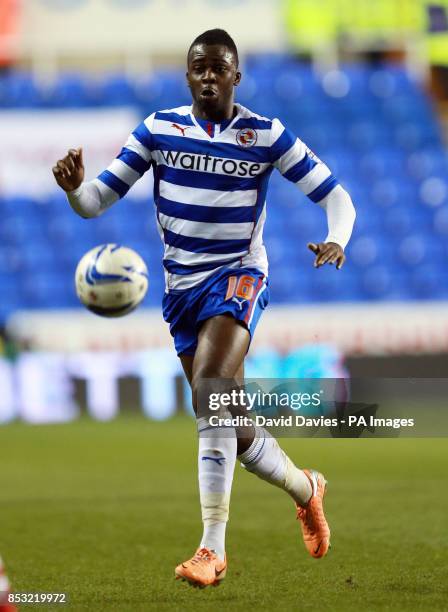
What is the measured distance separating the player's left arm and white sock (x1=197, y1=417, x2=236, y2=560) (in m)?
0.89

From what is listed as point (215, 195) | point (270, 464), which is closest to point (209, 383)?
point (270, 464)

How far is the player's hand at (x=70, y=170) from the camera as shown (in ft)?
16.6

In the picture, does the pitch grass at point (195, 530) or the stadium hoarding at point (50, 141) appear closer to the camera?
the pitch grass at point (195, 530)

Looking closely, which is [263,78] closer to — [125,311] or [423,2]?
[423,2]

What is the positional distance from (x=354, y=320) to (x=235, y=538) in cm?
991

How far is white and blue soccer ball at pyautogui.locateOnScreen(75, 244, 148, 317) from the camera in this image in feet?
20.3

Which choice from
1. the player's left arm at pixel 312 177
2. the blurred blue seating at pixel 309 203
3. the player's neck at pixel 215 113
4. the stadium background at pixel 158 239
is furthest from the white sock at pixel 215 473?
the blurred blue seating at pixel 309 203

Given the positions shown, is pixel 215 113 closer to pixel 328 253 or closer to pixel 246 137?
pixel 246 137

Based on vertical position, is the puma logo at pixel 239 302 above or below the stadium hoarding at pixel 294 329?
below

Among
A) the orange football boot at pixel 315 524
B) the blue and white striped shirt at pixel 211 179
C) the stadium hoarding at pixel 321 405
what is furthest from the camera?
the orange football boot at pixel 315 524

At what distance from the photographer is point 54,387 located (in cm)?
1498

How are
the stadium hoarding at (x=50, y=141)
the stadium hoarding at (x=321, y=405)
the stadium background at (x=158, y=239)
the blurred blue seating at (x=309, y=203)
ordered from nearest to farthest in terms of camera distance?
the stadium hoarding at (x=321, y=405) < the stadium background at (x=158, y=239) < the blurred blue seating at (x=309, y=203) < the stadium hoarding at (x=50, y=141)

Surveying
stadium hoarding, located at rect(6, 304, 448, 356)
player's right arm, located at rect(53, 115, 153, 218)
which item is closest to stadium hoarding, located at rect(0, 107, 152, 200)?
stadium hoarding, located at rect(6, 304, 448, 356)

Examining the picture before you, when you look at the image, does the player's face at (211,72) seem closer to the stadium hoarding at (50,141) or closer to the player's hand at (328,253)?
the player's hand at (328,253)
